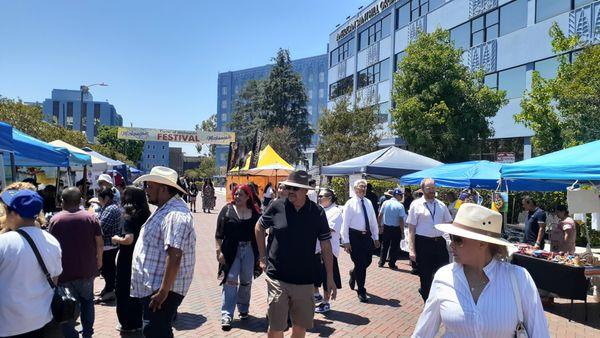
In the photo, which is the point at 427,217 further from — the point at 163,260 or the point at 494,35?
the point at 494,35

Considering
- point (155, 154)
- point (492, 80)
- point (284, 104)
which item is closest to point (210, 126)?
point (155, 154)

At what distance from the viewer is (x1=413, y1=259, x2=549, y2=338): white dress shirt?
7.36ft

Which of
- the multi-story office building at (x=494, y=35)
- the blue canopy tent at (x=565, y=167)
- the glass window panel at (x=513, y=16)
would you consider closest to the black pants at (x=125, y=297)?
the blue canopy tent at (x=565, y=167)

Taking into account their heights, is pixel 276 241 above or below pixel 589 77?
below

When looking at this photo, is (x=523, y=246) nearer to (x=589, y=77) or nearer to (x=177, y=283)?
(x=177, y=283)

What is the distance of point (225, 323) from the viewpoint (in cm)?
588

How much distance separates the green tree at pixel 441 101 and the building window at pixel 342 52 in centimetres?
1993

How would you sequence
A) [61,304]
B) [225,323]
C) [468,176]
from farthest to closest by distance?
[468,176] < [225,323] < [61,304]

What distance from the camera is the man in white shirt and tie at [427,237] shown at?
626cm

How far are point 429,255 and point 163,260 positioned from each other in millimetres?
3898

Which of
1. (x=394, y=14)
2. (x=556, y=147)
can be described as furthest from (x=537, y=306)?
(x=394, y=14)

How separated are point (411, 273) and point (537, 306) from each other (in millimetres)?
8180

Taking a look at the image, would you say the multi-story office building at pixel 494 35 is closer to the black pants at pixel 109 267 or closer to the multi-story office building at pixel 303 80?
the black pants at pixel 109 267

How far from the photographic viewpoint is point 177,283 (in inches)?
146
